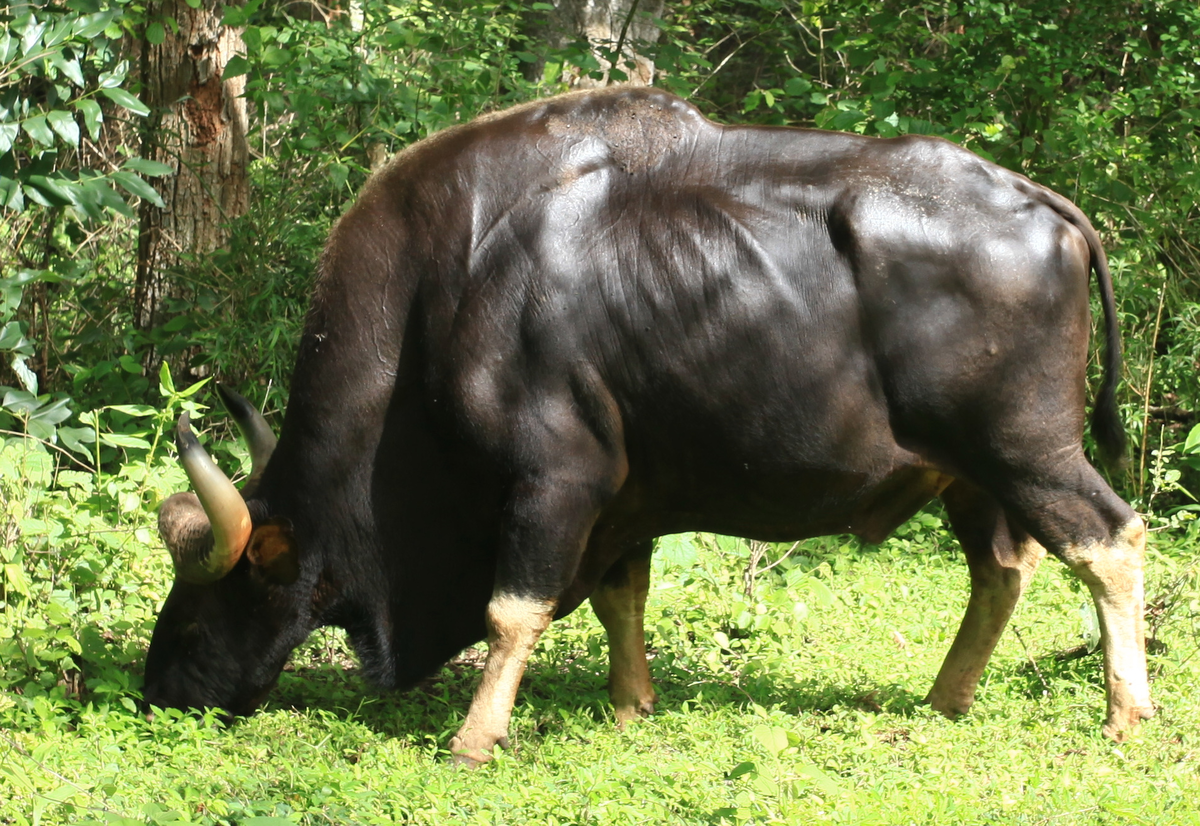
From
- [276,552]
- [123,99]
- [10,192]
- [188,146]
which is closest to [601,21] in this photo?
[188,146]

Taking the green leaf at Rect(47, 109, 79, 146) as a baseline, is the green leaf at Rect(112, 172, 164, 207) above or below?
below

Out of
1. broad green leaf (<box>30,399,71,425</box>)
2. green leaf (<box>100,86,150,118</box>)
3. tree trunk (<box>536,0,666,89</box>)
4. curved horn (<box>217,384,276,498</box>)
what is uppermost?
green leaf (<box>100,86,150,118</box>)

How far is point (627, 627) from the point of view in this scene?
498 cm

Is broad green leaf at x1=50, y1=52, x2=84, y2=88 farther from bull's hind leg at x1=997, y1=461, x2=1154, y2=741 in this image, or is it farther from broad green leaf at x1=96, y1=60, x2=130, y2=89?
bull's hind leg at x1=997, y1=461, x2=1154, y2=741

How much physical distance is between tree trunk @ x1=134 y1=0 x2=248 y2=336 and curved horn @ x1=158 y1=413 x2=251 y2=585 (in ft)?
11.4

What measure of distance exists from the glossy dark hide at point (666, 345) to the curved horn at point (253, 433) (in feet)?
1.08

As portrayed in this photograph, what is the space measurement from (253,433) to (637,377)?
1.62 metres

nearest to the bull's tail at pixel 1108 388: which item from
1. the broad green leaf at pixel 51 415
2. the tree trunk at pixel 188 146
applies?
the broad green leaf at pixel 51 415

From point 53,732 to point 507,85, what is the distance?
4902 mm

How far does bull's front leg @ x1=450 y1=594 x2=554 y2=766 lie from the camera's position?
4.29 metres

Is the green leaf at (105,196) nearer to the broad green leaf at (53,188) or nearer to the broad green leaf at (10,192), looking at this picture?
the broad green leaf at (53,188)

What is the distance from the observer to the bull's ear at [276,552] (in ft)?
14.6

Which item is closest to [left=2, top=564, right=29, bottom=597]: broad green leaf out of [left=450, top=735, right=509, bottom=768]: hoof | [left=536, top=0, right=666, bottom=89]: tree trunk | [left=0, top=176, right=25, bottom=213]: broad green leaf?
[left=0, top=176, right=25, bottom=213]: broad green leaf

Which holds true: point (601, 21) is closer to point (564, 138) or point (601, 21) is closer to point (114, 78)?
point (114, 78)
